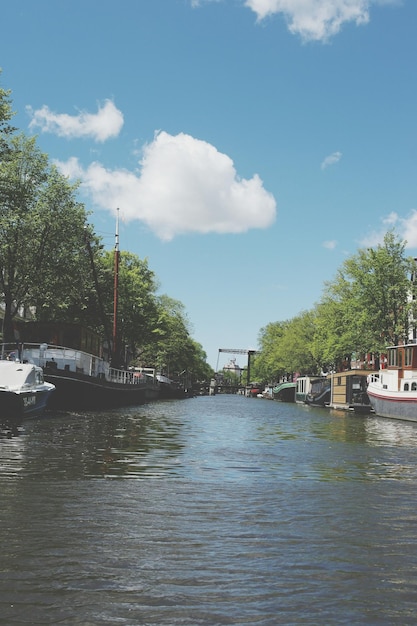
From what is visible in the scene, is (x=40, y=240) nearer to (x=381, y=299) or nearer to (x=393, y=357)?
(x=393, y=357)

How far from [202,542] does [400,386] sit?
40162 millimetres

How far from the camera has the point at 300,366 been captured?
110 metres

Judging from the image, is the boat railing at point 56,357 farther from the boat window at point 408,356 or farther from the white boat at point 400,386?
the boat window at point 408,356

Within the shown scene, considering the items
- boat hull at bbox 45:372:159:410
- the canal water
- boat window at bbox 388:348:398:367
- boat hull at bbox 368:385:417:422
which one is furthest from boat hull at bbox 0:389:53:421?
boat window at bbox 388:348:398:367

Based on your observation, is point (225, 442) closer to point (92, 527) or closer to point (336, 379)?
point (92, 527)

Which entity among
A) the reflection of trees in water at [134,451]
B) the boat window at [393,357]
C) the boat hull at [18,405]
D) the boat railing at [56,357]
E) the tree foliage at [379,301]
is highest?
the tree foliage at [379,301]

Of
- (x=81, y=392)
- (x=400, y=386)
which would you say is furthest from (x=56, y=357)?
(x=400, y=386)

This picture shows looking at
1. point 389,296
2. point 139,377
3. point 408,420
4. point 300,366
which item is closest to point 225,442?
point 408,420

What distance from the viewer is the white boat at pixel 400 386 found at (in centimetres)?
4300

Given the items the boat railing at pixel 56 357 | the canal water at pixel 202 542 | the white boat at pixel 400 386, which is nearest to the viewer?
the canal water at pixel 202 542

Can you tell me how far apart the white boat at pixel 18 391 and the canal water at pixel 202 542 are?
10.7 metres

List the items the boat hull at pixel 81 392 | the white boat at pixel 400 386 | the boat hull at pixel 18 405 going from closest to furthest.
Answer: the boat hull at pixel 18 405 → the boat hull at pixel 81 392 → the white boat at pixel 400 386

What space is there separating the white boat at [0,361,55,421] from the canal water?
1069cm

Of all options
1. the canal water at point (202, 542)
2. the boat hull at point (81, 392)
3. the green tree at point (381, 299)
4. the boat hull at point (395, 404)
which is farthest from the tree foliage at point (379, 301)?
the canal water at point (202, 542)
